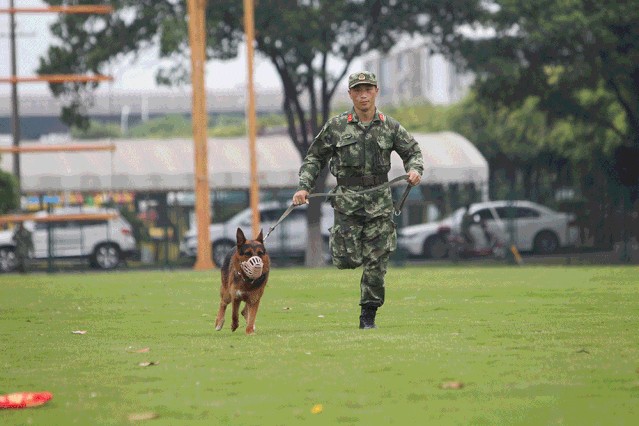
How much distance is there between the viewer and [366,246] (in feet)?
40.7

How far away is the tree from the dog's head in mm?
26425

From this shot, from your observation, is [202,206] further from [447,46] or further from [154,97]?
[154,97]

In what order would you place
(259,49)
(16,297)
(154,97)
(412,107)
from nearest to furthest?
(16,297) → (259,49) → (412,107) → (154,97)

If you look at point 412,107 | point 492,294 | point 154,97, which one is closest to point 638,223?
point 492,294

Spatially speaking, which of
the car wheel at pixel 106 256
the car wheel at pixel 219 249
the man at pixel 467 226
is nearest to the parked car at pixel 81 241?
the car wheel at pixel 106 256

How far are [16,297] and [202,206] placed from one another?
1523 cm

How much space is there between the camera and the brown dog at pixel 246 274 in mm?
11578

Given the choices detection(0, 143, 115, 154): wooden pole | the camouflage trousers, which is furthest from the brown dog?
detection(0, 143, 115, 154): wooden pole

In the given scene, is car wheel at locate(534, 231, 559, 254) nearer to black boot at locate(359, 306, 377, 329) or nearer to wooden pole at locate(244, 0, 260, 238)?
wooden pole at locate(244, 0, 260, 238)

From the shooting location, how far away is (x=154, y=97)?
149000mm

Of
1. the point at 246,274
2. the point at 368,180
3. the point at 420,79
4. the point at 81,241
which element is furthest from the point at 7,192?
the point at 420,79

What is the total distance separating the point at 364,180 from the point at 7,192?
17.4 meters

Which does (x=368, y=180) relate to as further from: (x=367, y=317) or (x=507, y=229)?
(x=507, y=229)

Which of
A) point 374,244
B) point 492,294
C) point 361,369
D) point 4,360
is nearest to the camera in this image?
point 361,369
